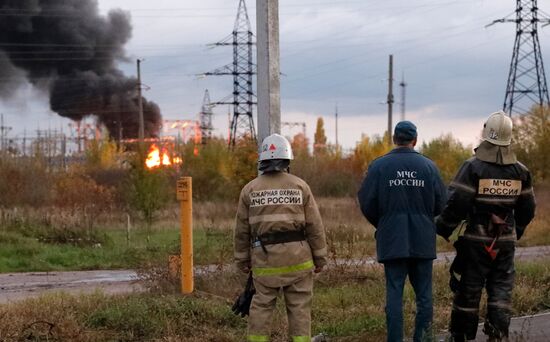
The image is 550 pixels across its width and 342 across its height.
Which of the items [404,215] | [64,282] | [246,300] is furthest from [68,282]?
[404,215]

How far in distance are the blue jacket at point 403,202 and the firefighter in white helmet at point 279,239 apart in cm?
62

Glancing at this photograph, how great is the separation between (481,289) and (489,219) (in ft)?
1.99

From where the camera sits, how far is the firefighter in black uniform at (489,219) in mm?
6461

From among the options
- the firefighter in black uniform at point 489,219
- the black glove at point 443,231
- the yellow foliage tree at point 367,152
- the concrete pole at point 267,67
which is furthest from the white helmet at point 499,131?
the yellow foliage tree at point 367,152

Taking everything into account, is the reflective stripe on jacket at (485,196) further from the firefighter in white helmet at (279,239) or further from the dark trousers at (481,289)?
the firefighter in white helmet at (279,239)

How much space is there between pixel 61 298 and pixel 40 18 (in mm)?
51642

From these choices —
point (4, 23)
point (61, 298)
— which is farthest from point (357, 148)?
point (61, 298)

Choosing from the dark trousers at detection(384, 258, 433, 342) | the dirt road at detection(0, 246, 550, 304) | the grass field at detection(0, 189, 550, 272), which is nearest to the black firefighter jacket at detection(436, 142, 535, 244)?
the dark trousers at detection(384, 258, 433, 342)

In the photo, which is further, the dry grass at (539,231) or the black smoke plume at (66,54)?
the black smoke plume at (66,54)

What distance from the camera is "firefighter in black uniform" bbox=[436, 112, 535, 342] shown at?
6.46 meters

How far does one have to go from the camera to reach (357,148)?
5922 cm

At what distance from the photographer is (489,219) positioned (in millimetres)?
6508

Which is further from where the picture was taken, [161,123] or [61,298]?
[161,123]

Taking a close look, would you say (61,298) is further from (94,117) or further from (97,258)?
(94,117)
